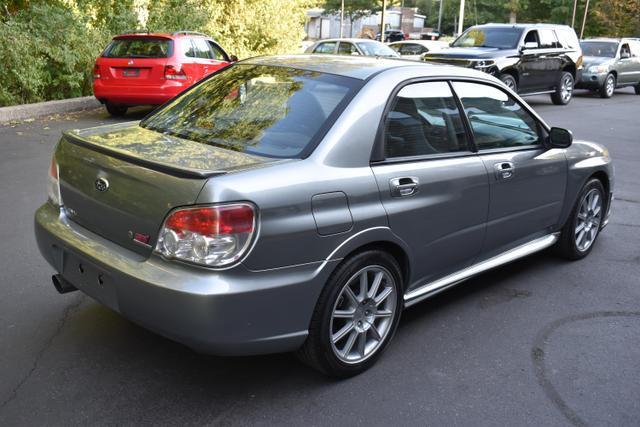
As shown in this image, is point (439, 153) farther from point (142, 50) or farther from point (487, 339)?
point (142, 50)

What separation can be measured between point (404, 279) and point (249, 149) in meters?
1.14

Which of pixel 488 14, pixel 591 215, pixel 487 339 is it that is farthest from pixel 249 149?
pixel 488 14

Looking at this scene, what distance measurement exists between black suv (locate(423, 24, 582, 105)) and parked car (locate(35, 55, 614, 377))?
11021 millimetres

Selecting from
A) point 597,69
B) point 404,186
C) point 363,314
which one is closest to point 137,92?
point 404,186

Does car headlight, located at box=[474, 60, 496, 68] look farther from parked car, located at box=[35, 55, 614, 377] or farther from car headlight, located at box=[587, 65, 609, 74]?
parked car, located at box=[35, 55, 614, 377]

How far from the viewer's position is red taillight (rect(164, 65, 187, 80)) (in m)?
11.5

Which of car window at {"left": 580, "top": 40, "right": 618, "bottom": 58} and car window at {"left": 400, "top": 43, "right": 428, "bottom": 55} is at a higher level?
car window at {"left": 580, "top": 40, "right": 618, "bottom": 58}

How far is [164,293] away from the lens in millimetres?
2846

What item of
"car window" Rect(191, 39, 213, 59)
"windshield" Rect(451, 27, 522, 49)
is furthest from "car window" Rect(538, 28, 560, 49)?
"car window" Rect(191, 39, 213, 59)

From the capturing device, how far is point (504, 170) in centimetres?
423

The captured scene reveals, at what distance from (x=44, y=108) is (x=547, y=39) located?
11.8 metres

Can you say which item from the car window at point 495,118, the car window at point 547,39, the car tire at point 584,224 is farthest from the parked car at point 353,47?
the car window at point 495,118

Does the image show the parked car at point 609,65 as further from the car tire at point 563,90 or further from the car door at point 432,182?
the car door at point 432,182

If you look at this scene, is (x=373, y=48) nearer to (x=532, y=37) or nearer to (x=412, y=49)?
(x=532, y=37)
